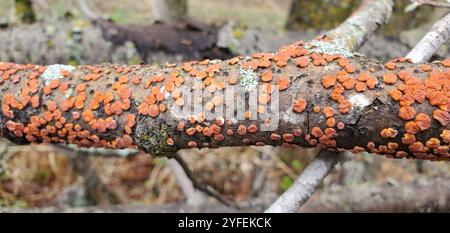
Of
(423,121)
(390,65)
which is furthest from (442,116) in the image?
(390,65)

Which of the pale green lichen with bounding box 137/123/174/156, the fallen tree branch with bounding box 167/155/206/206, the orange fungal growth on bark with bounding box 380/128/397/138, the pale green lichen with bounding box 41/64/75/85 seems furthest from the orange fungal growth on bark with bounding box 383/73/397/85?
the fallen tree branch with bounding box 167/155/206/206

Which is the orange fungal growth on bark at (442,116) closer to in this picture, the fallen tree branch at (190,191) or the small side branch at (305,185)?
the small side branch at (305,185)

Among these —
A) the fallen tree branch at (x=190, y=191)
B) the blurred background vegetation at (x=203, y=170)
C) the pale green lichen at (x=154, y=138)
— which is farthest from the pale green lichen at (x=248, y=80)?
the blurred background vegetation at (x=203, y=170)

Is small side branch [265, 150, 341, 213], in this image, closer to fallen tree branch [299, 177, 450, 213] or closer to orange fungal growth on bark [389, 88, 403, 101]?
orange fungal growth on bark [389, 88, 403, 101]

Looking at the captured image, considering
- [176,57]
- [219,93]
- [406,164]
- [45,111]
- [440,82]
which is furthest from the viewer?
[406,164]
